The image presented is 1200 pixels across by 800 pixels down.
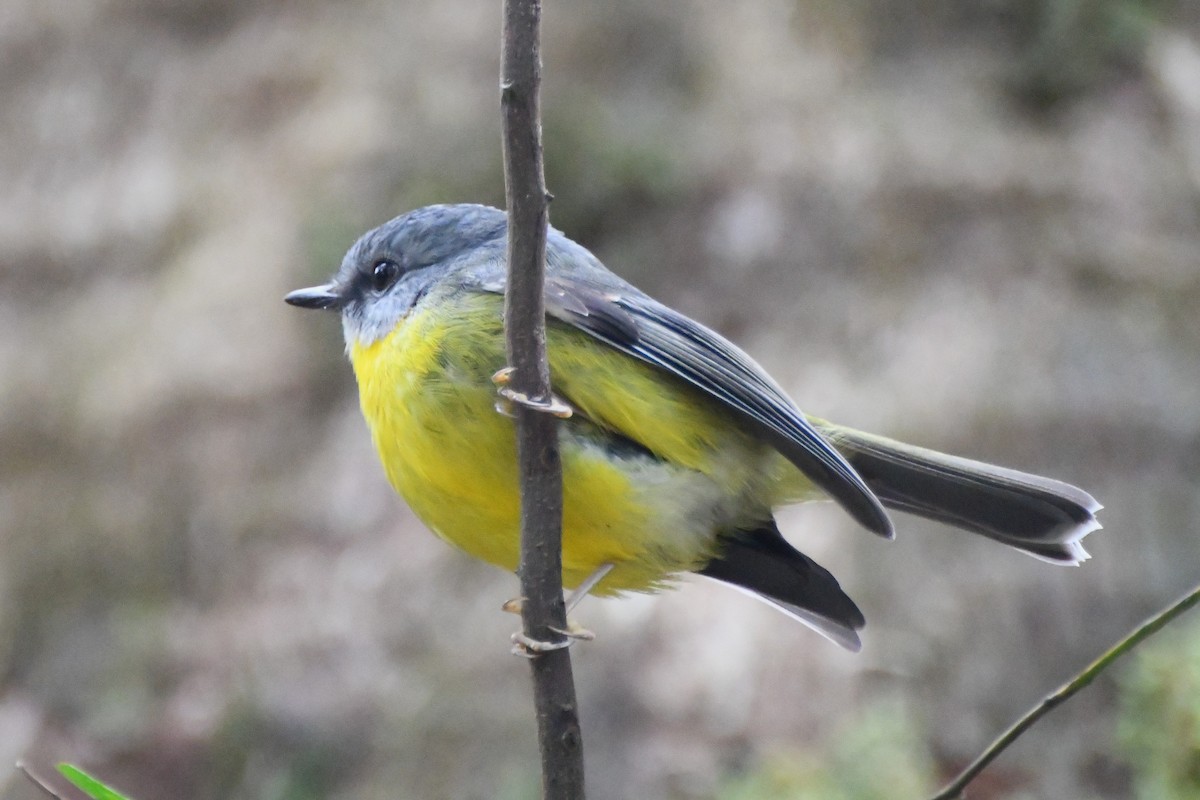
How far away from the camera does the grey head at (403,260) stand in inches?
122

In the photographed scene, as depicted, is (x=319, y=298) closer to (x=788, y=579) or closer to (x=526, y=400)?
(x=526, y=400)

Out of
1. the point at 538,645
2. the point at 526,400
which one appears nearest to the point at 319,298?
the point at 526,400

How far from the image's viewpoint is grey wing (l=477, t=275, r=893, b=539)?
2781 millimetres

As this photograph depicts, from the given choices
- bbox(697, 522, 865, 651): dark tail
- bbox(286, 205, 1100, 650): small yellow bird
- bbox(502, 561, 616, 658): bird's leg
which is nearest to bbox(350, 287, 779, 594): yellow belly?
bbox(286, 205, 1100, 650): small yellow bird

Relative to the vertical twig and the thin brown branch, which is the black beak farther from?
the thin brown branch

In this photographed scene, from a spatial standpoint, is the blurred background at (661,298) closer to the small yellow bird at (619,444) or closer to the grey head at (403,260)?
the small yellow bird at (619,444)

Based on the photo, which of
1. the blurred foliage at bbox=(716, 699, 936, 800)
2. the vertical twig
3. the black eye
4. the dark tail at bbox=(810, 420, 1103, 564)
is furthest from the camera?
the blurred foliage at bbox=(716, 699, 936, 800)

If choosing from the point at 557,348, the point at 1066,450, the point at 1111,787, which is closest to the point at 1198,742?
the point at 1111,787

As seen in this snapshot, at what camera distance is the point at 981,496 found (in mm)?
3152

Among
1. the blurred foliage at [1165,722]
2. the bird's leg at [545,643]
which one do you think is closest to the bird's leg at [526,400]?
the bird's leg at [545,643]

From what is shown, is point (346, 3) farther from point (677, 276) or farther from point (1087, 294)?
point (1087, 294)

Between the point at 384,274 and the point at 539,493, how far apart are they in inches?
46.0

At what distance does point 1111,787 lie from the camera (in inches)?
189

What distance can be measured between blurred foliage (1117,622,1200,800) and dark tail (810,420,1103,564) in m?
1.37
